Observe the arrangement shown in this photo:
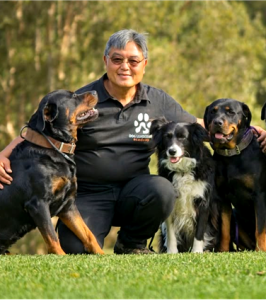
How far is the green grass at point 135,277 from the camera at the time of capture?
4758 millimetres

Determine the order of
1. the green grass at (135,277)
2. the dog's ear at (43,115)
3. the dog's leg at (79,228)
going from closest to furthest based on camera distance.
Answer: the green grass at (135,277) → the dog's ear at (43,115) → the dog's leg at (79,228)

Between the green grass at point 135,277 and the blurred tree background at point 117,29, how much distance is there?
14808 mm

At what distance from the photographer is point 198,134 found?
7457 millimetres

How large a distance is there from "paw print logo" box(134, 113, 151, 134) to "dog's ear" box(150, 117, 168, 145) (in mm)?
139

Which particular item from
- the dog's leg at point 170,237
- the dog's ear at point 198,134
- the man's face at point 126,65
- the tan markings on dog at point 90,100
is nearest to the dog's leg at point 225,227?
the dog's leg at point 170,237

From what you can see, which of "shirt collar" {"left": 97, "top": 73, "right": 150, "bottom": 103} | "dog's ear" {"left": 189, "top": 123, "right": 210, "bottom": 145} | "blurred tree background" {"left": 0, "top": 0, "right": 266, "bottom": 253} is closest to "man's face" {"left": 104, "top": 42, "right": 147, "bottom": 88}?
"shirt collar" {"left": 97, "top": 73, "right": 150, "bottom": 103}

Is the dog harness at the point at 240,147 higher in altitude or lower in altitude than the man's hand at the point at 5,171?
higher

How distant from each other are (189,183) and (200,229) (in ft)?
1.55

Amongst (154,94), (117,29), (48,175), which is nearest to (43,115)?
(48,175)

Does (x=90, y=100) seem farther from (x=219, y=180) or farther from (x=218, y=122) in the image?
(x=219, y=180)

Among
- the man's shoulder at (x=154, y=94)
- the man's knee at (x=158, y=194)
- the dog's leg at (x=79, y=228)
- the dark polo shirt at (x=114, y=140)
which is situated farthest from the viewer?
the man's shoulder at (x=154, y=94)

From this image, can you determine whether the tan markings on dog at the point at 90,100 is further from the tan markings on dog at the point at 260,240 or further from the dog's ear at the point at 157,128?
the tan markings on dog at the point at 260,240

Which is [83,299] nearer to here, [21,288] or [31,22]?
[21,288]

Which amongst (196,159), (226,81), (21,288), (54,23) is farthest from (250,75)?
(21,288)
